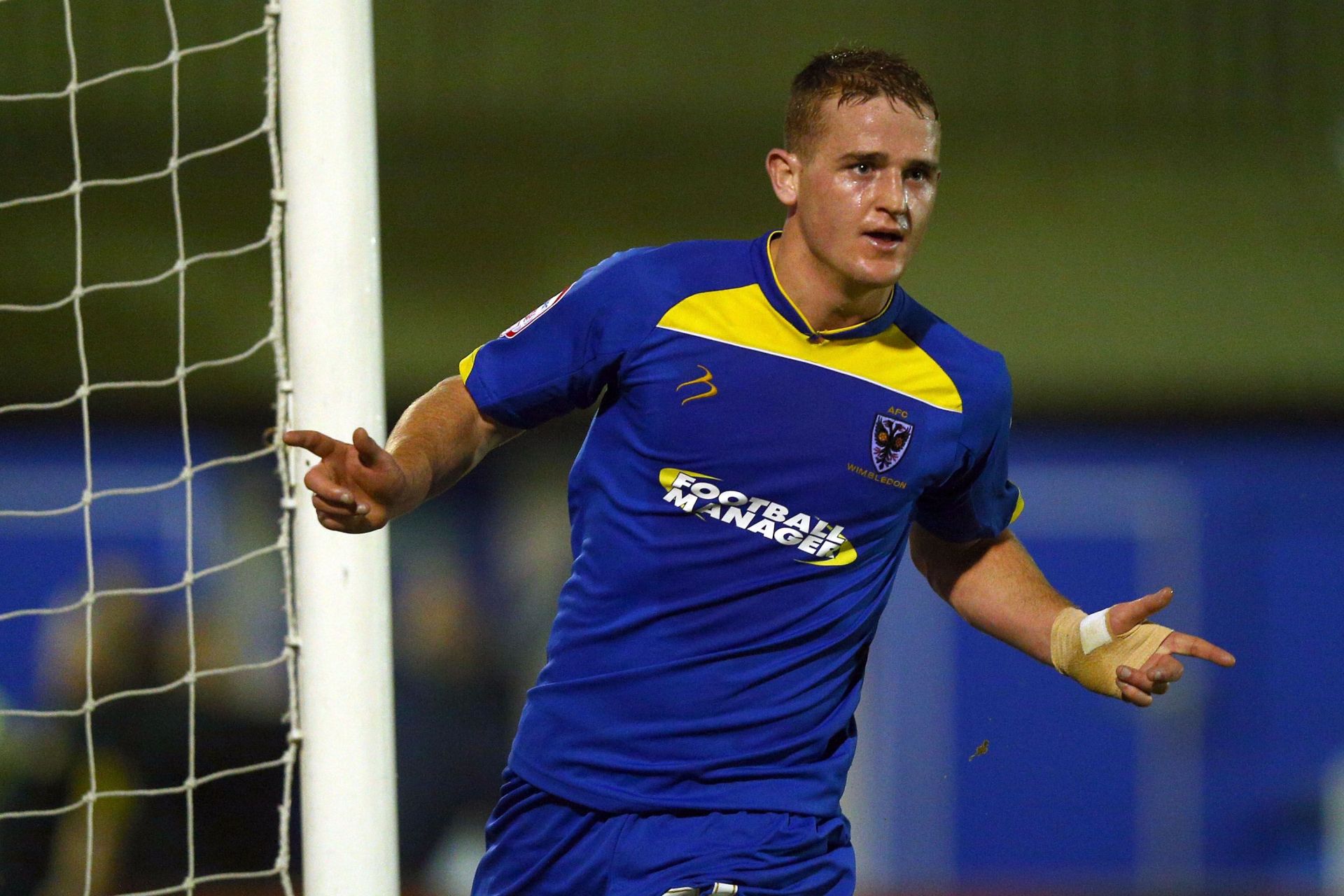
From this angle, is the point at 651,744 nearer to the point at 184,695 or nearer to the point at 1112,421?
the point at 184,695

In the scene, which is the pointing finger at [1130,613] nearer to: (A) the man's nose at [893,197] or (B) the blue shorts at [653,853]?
(B) the blue shorts at [653,853]

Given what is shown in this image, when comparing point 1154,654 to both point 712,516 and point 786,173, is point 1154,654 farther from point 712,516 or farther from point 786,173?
point 786,173

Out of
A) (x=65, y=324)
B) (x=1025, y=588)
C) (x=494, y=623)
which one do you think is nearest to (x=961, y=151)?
(x=494, y=623)

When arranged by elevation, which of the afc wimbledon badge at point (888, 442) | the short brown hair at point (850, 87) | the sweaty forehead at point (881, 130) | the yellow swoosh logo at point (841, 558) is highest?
the short brown hair at point (850, 87)

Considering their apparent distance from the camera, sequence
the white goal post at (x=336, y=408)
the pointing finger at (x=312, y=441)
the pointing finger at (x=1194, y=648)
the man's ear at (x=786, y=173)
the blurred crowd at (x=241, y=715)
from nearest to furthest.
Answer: the pointing finger at (x=312, y=441) < the pointing finger at (x=1194, y=648) < the man's ear at (x=786, y=173) < the white goal post at (x=336, y=408) < the blurred crowd at (x=241, y=715)

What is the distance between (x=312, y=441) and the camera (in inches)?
73.7

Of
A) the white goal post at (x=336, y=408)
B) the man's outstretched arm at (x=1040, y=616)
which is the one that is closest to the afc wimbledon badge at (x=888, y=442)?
the man's outstretched arm at (x=1040, y=616)

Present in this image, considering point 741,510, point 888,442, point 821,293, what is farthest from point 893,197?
point 741,510

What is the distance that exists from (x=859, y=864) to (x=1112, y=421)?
2829 millimetres

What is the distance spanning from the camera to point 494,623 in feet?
26.7

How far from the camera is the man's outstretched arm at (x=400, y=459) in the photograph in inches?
74.8

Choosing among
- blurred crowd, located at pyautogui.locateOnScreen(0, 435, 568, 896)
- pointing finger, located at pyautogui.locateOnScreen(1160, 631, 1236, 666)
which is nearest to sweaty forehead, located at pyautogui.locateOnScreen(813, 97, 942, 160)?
pointing finger, located at pyautogui.locateOnScreen(1160, 631, 1236, 666)

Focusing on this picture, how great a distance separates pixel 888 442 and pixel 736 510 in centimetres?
26

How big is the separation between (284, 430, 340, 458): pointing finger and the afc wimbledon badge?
83 cm
